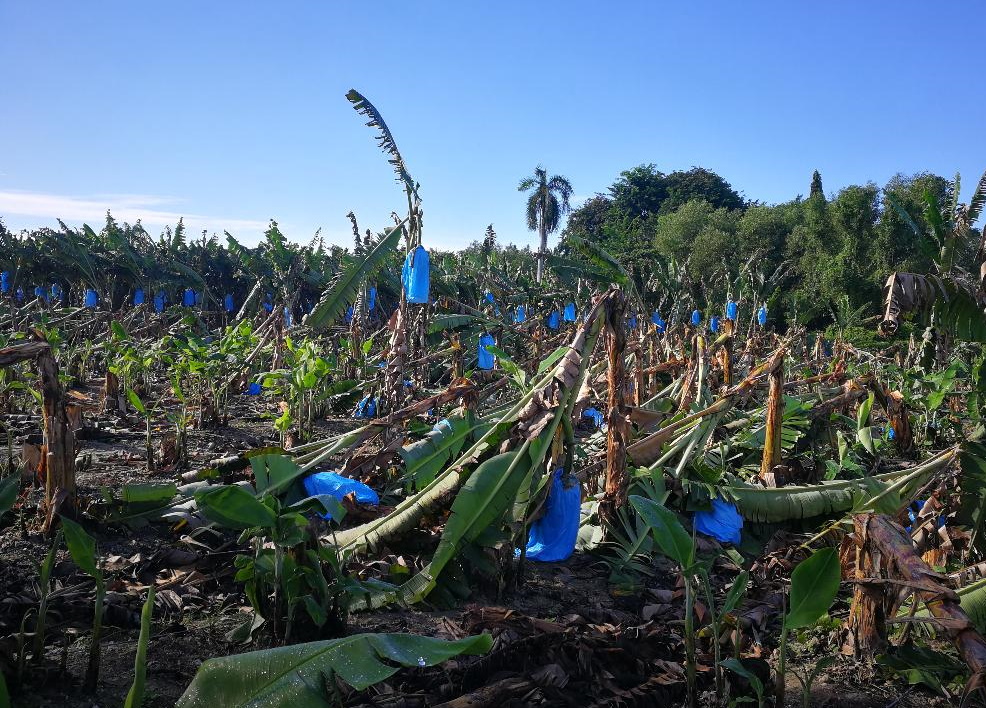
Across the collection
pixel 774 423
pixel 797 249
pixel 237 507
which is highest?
pixel 797 249

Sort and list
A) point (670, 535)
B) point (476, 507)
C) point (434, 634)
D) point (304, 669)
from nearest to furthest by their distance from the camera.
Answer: point (304, 669) < point (670, 535) < point (434, 634) < point (476, 507)

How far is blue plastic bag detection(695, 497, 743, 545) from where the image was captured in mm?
4859

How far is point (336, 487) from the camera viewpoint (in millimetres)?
4512

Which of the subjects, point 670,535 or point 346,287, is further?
point 346,287

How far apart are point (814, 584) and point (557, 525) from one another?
1.97 meters

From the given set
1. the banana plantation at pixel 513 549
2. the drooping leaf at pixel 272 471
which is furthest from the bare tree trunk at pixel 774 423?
the drooping leaf at pixel 272 471

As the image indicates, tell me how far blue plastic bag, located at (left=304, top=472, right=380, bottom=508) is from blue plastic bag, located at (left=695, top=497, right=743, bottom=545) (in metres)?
2.31

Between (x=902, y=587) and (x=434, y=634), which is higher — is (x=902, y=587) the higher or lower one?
the higher one

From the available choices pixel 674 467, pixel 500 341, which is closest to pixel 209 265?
pixel 500 341

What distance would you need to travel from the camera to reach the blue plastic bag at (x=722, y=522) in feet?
15.9

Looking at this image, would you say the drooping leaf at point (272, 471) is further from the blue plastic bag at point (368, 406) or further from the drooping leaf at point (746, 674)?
the blue plastic bag at point (368, 406)

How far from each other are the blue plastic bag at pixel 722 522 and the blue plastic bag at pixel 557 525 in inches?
39.4

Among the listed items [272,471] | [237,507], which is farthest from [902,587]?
[272,471]

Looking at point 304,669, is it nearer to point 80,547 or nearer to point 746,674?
point 80,547
